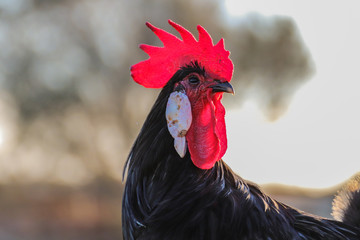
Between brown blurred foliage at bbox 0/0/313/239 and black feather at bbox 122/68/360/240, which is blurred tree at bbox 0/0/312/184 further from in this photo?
black feather at bbox 122/68/360/240

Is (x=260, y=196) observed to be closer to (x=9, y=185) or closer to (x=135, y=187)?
(x=135, y=187)

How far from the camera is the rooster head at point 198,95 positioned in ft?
6.13

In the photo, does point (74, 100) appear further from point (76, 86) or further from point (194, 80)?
point (194, 80)

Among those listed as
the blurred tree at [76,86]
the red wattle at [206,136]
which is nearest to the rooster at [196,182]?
the red wattle at [206,136]

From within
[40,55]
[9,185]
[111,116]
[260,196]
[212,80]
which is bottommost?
[260,196]

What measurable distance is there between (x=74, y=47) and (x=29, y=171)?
2.61m

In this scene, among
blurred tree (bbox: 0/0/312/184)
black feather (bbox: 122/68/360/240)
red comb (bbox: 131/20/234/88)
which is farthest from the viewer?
blurred tree (bbox: 0/0/312/184)

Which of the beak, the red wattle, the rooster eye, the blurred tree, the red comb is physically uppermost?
the blurred tree

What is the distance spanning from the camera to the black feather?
1.76 m

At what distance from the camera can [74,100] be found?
283 inches

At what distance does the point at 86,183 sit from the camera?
292 inches

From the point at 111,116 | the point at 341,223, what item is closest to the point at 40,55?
the point at 111,116

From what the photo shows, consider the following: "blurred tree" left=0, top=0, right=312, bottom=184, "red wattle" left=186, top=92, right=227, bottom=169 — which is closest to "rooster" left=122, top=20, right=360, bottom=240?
"red wattle" left=186, top=92, right=227, bottom=169

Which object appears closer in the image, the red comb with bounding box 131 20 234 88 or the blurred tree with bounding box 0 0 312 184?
the red comb with bounding box 131 20 234 88
